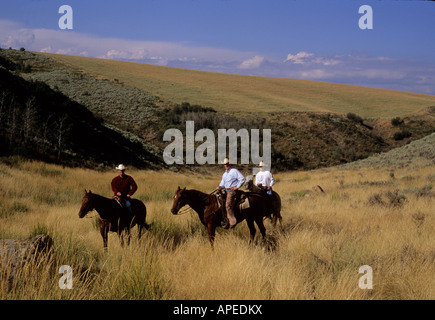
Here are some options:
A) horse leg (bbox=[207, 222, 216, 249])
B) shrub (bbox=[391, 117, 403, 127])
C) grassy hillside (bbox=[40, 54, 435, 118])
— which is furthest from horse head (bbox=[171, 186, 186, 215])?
shrub (bbox=[391, 117, 403, 127])

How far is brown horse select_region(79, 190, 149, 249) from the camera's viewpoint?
258 inches

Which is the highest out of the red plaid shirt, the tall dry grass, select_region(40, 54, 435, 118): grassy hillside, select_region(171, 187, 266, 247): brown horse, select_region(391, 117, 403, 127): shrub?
select_region(40, 54, 435, 118): grassy hillside

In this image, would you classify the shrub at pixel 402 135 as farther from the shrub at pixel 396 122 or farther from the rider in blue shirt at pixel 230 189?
the rider in blue shirt at pixel 230 189

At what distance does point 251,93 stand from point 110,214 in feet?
259

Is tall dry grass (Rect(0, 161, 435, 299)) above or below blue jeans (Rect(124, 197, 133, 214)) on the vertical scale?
below

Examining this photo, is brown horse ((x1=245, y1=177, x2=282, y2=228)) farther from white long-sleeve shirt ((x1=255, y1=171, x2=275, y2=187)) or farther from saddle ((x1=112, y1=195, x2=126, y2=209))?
saddle ((x1=112, y1=195, x2=126, y2=209))

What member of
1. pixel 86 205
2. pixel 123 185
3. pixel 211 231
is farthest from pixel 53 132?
pixel 211 231

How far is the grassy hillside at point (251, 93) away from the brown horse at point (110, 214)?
53910 mm

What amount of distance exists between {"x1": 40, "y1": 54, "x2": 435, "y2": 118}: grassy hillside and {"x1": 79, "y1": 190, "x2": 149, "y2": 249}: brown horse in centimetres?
5391

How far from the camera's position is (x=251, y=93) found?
8288 centimetres

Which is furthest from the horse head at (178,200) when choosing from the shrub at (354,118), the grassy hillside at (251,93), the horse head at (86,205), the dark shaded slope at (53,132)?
the shrub at (354,118)

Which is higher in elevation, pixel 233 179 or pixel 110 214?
pixel 233 179

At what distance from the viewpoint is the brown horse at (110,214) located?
21.5 ft

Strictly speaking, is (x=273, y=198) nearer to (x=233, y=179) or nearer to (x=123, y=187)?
(x=233, y=179)
